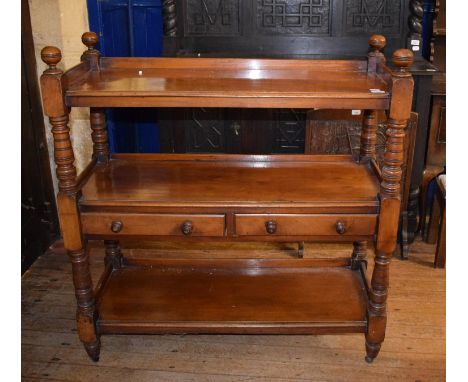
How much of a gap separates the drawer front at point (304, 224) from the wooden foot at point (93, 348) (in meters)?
0.90

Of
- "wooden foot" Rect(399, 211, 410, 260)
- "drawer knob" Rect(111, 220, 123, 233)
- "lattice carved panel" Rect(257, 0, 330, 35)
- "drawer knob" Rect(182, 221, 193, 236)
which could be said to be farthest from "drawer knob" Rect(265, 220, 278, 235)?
"lattice carved panel" Rect(257, 0, 330, 35)

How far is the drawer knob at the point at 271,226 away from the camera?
7.47ft

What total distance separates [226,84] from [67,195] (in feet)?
2.61

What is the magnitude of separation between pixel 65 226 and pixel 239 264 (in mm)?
998

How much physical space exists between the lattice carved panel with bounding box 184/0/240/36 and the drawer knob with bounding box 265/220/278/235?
173cm

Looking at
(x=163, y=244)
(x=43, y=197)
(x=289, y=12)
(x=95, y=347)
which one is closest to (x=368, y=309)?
(x=95, y=347)

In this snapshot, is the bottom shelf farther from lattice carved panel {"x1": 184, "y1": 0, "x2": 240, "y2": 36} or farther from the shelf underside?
lattice carved panel {"x1": 184, "y1": 0, "x2": 240, "y2": 36}

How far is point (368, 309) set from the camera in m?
2.53

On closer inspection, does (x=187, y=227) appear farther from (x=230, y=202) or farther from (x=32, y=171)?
(x=32, y=171)

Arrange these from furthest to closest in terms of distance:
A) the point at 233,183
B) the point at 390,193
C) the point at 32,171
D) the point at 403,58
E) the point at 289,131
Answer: the point at 289,131 < the point at 32,171 < the point at 233,183 < the point at 390,193 < the point at 403,58

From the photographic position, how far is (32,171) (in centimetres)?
347

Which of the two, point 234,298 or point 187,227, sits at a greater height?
point 187,227

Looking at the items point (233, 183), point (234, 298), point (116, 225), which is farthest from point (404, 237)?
point (116, 225)

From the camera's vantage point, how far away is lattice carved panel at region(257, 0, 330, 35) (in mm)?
3508
